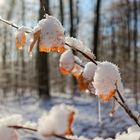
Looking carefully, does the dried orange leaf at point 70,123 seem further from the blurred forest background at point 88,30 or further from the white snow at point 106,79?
the blurred forest background at point 88,30

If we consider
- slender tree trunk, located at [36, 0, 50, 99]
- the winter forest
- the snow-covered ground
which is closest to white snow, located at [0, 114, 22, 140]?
the winter forest

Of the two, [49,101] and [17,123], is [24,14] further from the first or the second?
[17,123]

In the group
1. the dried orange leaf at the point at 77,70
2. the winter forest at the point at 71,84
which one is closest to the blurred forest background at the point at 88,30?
the winter forest at the point at 71,84

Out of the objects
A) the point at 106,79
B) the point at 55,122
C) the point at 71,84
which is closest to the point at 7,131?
the point at 55,122

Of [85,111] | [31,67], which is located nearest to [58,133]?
[85,111]

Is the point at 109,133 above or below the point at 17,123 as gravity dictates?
below

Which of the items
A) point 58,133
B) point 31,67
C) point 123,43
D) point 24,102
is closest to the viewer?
point 58,133

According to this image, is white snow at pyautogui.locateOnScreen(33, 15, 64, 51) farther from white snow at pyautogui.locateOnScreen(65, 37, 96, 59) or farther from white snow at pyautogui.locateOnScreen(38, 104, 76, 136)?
white snow at pyautogui.locateOnScreen(38, 104, 76, 136)
